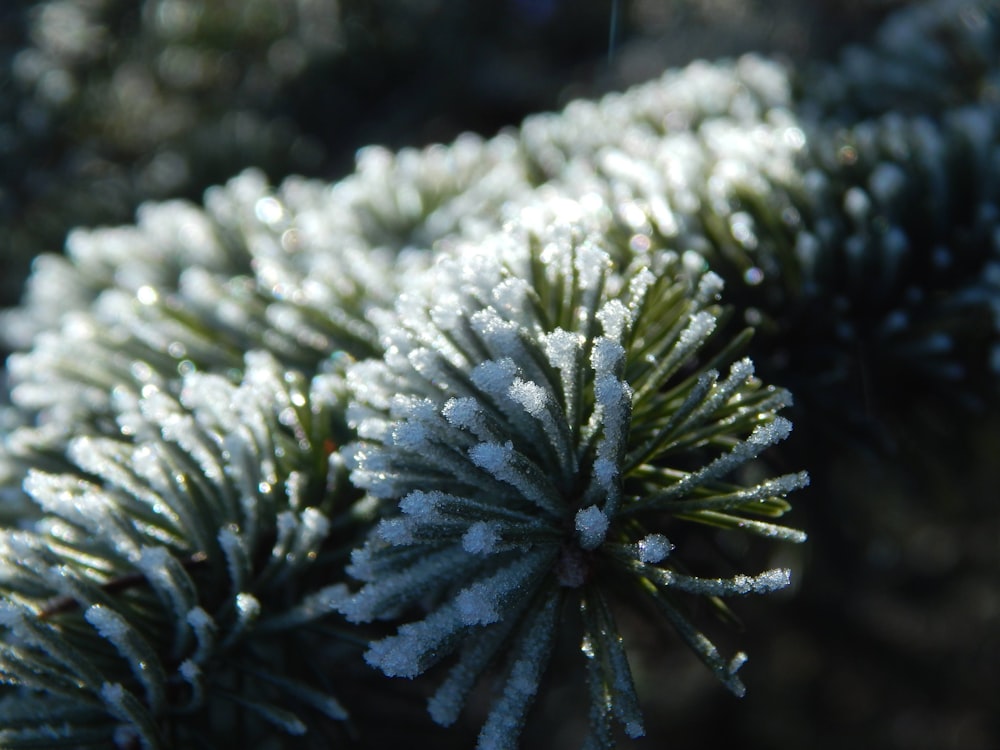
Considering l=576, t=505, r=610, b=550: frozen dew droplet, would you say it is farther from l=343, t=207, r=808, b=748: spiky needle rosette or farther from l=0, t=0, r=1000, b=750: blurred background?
l=0, t=0, r=1000, b=750: blurred background

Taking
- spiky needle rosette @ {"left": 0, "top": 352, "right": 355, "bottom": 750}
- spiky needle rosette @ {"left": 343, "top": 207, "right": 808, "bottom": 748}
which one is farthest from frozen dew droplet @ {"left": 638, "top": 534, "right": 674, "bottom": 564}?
Answer: spiky needle rosette @ {"left": 0, "top": 352, "right": 355, "bottom": 750}

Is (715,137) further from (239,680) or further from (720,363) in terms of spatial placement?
(239,680)

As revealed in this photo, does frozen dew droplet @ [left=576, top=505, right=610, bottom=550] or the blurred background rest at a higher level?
the blurred background

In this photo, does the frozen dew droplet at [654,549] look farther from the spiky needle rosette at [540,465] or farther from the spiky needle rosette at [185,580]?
the spiky needle rosette at [185,580]

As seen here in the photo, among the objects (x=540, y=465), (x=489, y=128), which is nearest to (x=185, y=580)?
(x=540, y=465)

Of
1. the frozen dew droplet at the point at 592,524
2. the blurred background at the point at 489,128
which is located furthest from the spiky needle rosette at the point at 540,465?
the blurred background at the point at 489,128
